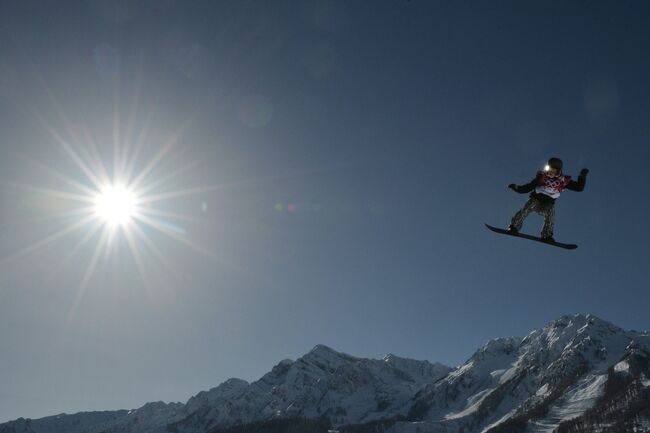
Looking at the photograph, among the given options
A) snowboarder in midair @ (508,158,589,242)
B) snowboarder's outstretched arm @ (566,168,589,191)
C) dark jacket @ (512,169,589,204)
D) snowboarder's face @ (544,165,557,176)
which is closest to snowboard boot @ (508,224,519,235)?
snowboarder in midair @ (508,158,589,242)

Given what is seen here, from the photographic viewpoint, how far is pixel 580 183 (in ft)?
49.4

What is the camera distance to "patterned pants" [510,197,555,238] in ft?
53.0

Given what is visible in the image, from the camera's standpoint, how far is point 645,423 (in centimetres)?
19450

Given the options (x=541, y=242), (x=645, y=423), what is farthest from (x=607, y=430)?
(x=541, y=242)

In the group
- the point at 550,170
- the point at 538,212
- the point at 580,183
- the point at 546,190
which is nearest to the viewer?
the point at 550,170

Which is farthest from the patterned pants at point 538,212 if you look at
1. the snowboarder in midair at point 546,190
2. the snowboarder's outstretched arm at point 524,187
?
the snowboarder's outstretched arm at point 524,187

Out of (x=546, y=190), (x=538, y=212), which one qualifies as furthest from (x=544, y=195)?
(x=538, y=212)

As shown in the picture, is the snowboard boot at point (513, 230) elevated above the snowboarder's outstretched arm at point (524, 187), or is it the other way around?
the snowboarder's outstretched arm at point (524, 187)

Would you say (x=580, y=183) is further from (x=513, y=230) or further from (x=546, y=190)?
(x=513, y=230)

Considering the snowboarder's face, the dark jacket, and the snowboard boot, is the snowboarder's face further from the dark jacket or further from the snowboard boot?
the snowboard boot

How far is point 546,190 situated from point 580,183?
1069 millimetres

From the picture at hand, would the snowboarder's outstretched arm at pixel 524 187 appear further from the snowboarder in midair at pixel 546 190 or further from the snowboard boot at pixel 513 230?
the snowboard boot at pixel 513 230

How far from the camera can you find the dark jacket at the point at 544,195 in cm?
1506

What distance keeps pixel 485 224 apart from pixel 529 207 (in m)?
1.77
